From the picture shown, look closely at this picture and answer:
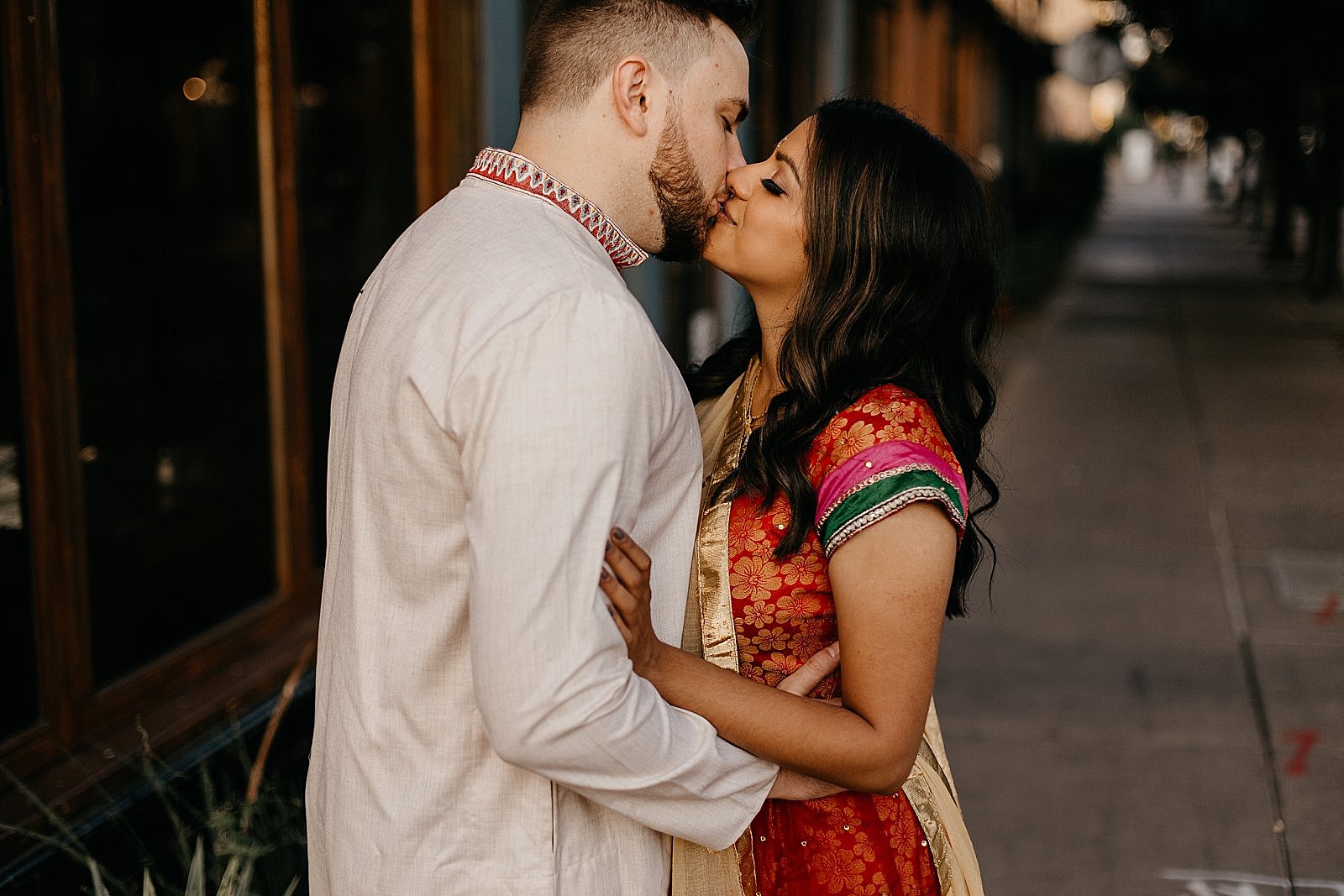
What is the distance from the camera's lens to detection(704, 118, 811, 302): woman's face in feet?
7.15

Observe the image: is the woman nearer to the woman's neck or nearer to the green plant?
the woman's neck

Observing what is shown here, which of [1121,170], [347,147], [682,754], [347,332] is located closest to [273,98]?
[347,147]

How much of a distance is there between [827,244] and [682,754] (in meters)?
0.86

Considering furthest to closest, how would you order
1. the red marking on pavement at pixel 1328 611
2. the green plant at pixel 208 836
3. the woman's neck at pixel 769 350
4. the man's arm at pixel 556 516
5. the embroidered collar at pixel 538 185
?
the red marking on pavement at pixel 1328 611 → the green plant at pixel 208 836 → the woman's neck at pixel 769 350 → the embroidered collar at pixel 538 185 → the man's arm at pixel 556 516

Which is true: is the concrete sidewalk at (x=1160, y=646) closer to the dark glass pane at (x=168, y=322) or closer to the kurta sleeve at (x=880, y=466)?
the kurta sleeve at (x=880, y=466)

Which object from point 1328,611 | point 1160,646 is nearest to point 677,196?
point 1160,646

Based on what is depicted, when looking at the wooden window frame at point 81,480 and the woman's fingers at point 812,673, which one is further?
the wooden window frame at point 81,480

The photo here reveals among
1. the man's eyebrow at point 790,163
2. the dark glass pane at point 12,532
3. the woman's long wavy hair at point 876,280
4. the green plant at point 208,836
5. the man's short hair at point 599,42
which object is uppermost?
the man's short hair at point 599,42

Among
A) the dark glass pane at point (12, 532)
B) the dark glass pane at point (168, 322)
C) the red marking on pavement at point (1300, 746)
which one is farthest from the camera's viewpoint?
the red marking on pavement at point (1300, 746)

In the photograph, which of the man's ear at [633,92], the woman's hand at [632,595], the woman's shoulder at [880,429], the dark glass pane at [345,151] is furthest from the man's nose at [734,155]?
the dark glass pane at [345,151]

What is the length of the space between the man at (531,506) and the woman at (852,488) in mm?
199

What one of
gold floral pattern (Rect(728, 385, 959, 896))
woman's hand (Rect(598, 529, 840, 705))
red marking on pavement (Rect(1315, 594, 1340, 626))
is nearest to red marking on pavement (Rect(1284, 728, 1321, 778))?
red marking on pavement (Rect(1315, 594, 1340, 626))

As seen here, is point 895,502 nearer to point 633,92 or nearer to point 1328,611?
point 633,92

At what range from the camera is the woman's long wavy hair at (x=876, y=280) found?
212 cm
